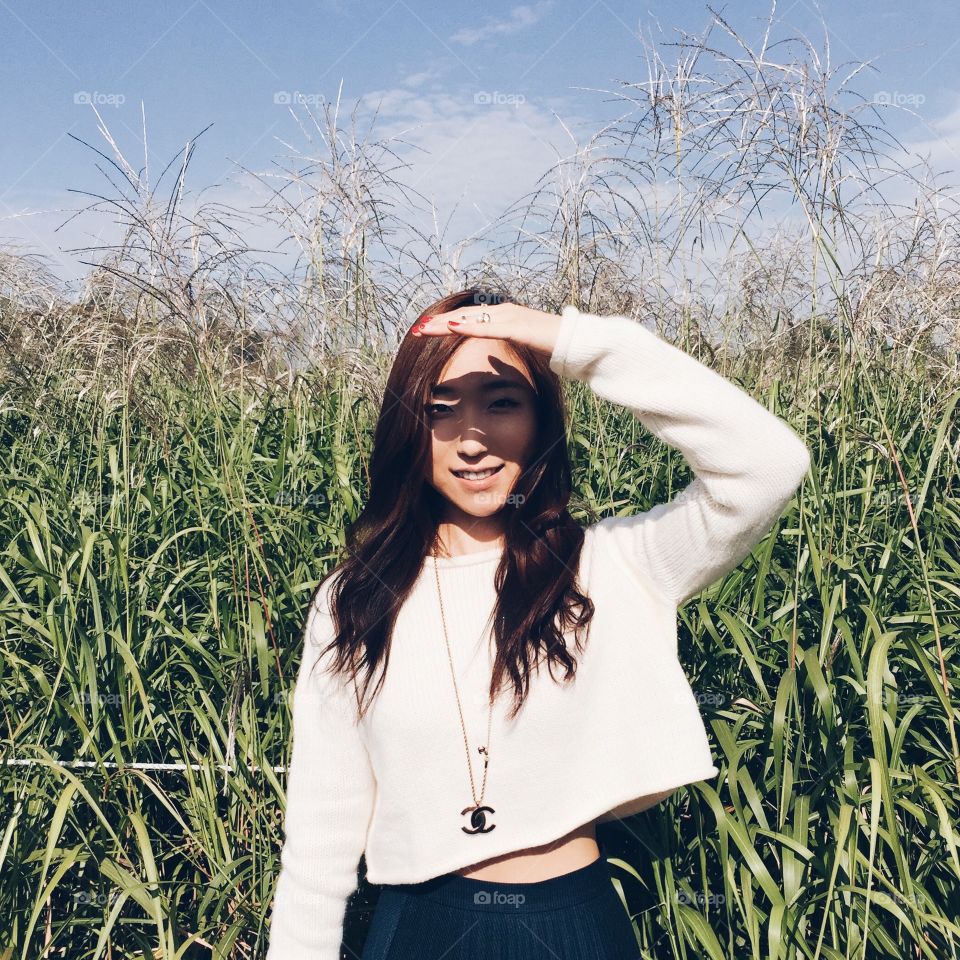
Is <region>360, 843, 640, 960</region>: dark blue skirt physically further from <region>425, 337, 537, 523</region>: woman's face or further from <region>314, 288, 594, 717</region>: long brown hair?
<region>425, 337, 537, 523</region>: woman's face

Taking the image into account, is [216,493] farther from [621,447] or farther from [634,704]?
[634,704]

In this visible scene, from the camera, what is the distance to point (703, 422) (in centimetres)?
133

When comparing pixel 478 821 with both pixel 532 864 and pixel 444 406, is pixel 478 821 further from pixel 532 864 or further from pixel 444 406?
pixel 444 406

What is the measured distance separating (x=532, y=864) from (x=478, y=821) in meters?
0.13

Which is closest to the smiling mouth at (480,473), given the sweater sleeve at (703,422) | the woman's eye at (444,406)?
the woman's eye at (444,406)

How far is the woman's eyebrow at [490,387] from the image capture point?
1577mm

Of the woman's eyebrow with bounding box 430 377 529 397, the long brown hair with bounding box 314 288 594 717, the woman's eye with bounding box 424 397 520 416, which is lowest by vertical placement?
the long brown hair with bounding box 314 288 594 717

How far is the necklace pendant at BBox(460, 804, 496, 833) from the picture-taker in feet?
4.84

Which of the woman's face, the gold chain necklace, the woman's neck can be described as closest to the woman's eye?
the woman's face

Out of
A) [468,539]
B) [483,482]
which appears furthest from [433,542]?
[483,482]

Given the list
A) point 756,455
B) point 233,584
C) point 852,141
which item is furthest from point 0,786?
point 852,141

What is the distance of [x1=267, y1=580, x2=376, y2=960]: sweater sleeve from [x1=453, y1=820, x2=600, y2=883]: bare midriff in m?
0.24

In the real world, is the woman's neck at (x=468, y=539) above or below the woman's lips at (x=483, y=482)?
below

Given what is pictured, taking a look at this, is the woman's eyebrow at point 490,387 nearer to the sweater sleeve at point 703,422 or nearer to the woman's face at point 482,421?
the woman's face at point 482,421
